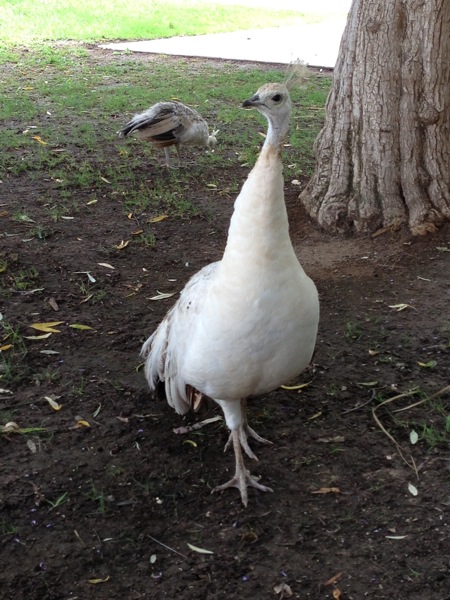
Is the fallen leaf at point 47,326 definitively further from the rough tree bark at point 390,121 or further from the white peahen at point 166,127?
the white peahen at point 166,127

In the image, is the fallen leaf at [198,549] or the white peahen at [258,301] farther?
the fallen leaf at [198,549]

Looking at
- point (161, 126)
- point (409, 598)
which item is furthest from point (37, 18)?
point (409, 598)

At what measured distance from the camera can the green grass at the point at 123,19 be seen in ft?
48.5

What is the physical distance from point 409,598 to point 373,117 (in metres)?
3.88

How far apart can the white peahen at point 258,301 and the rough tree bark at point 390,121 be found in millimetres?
2824

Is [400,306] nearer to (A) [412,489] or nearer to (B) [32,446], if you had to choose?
(A) [412,489]

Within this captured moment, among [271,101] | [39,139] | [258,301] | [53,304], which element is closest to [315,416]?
[258,301]

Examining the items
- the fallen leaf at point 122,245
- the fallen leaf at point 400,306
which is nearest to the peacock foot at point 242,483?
the fallen leaf at point 400,306

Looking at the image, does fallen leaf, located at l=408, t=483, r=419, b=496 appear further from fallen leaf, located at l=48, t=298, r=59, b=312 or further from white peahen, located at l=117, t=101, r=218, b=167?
white peahen, located at l=117, t=101, r=218, b=167

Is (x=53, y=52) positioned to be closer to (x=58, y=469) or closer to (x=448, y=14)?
(x=448, y=14)

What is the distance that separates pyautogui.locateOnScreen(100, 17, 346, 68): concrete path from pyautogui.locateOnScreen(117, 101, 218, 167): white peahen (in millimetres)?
5065

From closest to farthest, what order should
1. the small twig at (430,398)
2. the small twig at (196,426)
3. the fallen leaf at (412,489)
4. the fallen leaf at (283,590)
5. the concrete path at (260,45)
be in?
the fallen leaf at (283,590), the fallen leaf at (412,489), the small twig at (196,426), the small twig at (430,398), the concrete path at (260,45)

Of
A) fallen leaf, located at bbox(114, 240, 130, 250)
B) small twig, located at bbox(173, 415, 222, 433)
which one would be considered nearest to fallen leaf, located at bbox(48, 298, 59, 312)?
fallen leaf, located at bbox(114, 240, 130, 250)

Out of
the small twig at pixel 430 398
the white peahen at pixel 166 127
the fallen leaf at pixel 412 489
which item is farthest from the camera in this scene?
the white peahen at pixel 166 127
